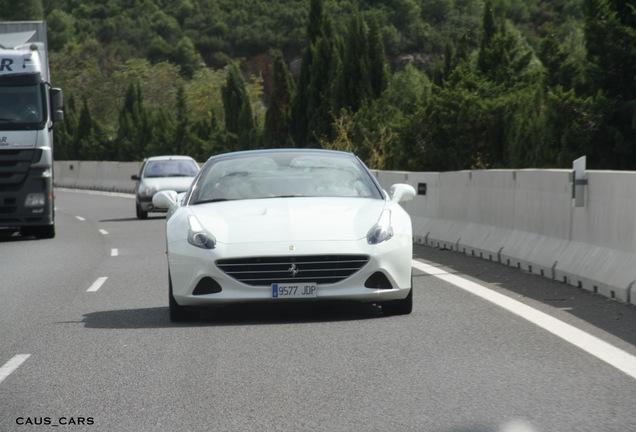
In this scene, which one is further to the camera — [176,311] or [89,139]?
[89,139]

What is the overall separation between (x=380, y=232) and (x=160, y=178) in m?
21.8

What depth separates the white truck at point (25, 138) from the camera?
22469 millimetres

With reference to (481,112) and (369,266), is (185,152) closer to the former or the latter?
(481,112)

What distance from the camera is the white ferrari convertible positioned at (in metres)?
9.72

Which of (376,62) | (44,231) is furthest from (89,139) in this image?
(44,231)

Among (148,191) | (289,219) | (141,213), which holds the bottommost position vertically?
(141,213)

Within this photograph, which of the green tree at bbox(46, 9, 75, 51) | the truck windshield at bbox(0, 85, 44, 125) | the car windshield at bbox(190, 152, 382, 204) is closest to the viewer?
the car windshield at bbox(190, 152, 382, 204)

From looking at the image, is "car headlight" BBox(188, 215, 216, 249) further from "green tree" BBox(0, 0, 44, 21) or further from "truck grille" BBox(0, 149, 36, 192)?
"green tree" BBox(0, 0, 44, 21)

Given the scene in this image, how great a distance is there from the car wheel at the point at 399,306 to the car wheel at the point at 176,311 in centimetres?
164

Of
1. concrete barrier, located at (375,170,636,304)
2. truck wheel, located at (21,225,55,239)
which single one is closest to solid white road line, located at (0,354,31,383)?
concrete barrier, located at (375,170,636,304)

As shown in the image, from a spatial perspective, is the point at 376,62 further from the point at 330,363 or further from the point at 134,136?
the point at 330,363

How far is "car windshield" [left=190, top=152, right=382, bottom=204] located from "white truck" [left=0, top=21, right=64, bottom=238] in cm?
1197

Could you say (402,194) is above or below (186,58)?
above

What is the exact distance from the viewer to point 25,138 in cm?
2250
